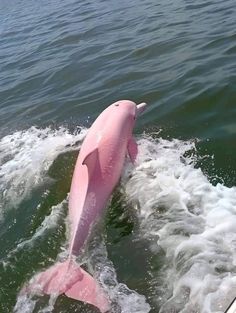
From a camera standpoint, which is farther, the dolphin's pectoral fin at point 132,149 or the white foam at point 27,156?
the white foam at point 27,156

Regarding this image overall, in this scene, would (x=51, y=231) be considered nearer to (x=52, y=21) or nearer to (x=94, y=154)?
(x=94, y=154)

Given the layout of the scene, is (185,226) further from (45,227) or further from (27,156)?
(27,156)

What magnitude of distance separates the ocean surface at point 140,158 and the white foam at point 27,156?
0.04 meters

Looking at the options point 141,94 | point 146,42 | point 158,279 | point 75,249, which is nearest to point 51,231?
point 75,249

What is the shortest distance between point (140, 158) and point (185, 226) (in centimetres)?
261

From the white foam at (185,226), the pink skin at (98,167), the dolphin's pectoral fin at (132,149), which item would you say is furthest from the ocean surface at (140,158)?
the pink skin at (98,167)

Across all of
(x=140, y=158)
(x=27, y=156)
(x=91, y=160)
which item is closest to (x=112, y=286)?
(x=91, y=160)

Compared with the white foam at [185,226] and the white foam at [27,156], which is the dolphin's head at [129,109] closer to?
the white foam at [185,226]

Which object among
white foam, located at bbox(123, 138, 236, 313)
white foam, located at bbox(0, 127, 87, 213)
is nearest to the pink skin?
white foam, located at bbox(123, 138, 236, 313)

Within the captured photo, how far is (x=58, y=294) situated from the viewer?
6840 mm

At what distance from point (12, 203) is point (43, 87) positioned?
733 cm

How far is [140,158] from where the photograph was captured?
9.84 m

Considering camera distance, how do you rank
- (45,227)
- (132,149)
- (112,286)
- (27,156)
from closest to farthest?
(112,286) < (45,227) < (132,149) < (27,156)

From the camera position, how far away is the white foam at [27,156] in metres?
10.1
